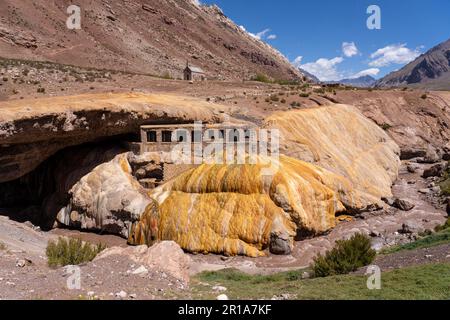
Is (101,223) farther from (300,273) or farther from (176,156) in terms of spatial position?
(300,273)

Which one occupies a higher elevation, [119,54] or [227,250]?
[119,54]

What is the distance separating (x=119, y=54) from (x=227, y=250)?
57.8m

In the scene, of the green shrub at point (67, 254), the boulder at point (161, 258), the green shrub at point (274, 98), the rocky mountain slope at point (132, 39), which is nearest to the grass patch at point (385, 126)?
the green shrub at point (274, 98)

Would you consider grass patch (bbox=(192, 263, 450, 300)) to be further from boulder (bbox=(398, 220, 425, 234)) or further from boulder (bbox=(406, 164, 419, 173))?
boulder (bbox=(406, 164, 419, 173))

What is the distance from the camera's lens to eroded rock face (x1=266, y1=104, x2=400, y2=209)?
23.4 meters

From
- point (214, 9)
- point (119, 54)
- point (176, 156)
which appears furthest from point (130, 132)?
point (214, 9)

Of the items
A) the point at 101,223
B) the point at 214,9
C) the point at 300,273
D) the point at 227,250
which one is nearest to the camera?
the point at 300,273

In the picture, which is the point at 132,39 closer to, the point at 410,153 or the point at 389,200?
the point at 410,153

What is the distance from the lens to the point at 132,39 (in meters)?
75.0

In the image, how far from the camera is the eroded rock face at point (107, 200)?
1891cm

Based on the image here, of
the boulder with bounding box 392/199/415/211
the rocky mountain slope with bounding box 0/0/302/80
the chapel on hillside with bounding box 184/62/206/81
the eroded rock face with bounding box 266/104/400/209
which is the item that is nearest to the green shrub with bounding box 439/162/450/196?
the eroded rock face with bounding box 266/104/400/209

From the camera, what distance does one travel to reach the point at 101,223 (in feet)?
63.4

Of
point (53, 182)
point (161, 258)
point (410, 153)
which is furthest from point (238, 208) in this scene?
point (410, 153)

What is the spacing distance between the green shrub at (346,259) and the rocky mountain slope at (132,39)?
4943 cm
